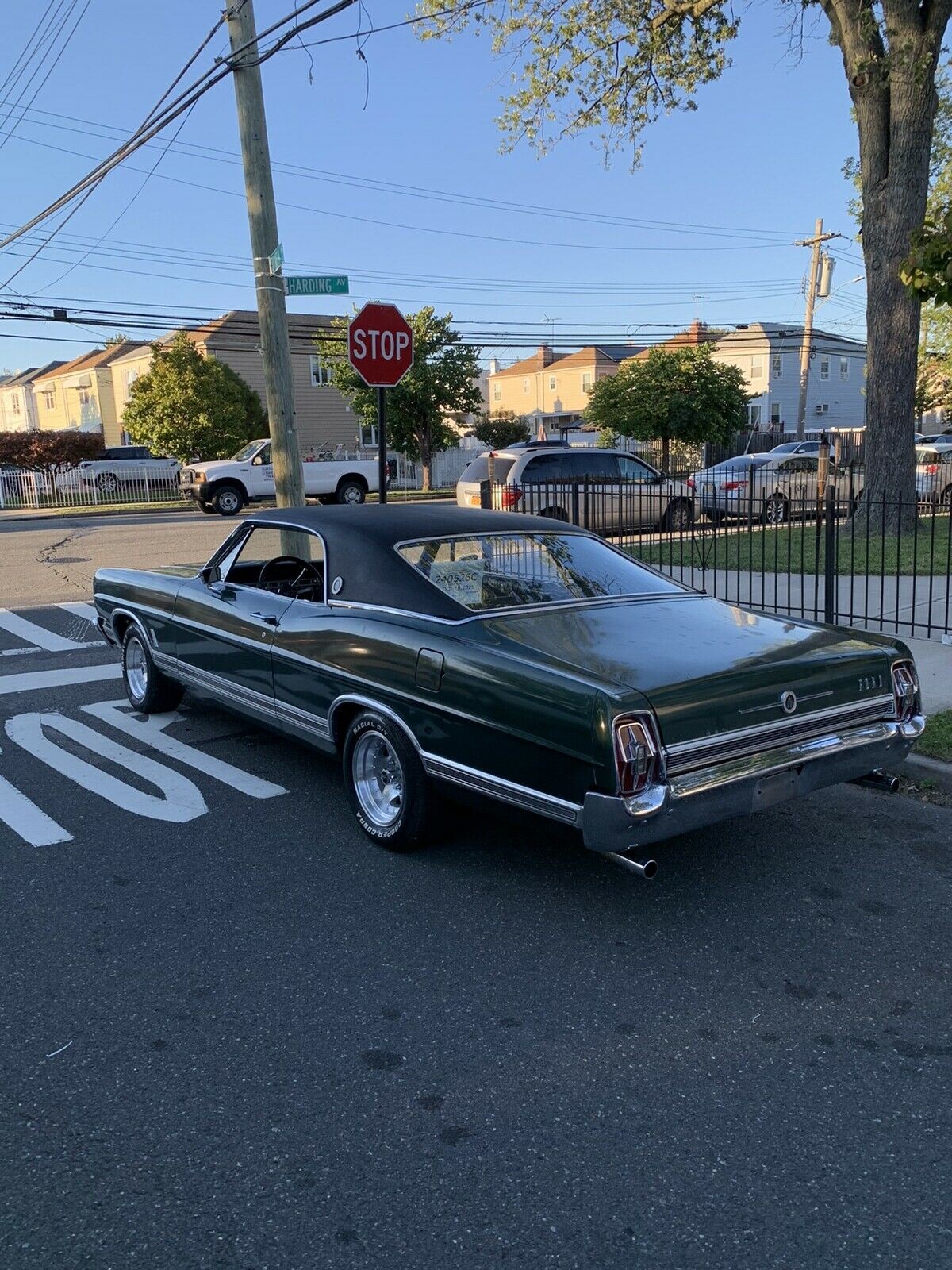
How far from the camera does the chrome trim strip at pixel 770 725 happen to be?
372 cm

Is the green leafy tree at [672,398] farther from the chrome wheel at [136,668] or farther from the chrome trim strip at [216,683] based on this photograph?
the chrome trim strip at [216,683]

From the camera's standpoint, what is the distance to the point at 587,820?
3.58m

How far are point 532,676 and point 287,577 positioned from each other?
262 cm

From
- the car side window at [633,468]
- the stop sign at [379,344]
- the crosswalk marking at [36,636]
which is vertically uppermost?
the stop sign at [379,344]

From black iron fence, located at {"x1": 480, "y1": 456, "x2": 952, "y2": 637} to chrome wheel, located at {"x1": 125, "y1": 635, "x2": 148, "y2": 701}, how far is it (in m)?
4.70

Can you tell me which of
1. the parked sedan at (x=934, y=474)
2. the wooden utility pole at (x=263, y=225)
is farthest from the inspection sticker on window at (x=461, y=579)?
the parked sedan at (x=934, y=474)

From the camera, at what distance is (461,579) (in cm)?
481

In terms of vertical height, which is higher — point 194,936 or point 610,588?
point 610,588

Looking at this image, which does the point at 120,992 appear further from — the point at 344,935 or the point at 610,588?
the point at 610,588

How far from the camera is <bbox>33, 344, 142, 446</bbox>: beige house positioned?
2152 inches

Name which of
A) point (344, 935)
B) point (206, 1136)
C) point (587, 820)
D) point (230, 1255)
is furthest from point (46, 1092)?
point (587, 820)

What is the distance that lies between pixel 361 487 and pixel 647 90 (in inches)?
510

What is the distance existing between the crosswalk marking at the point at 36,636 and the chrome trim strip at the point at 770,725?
283 inches

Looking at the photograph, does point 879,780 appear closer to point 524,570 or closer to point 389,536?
point 524,570
